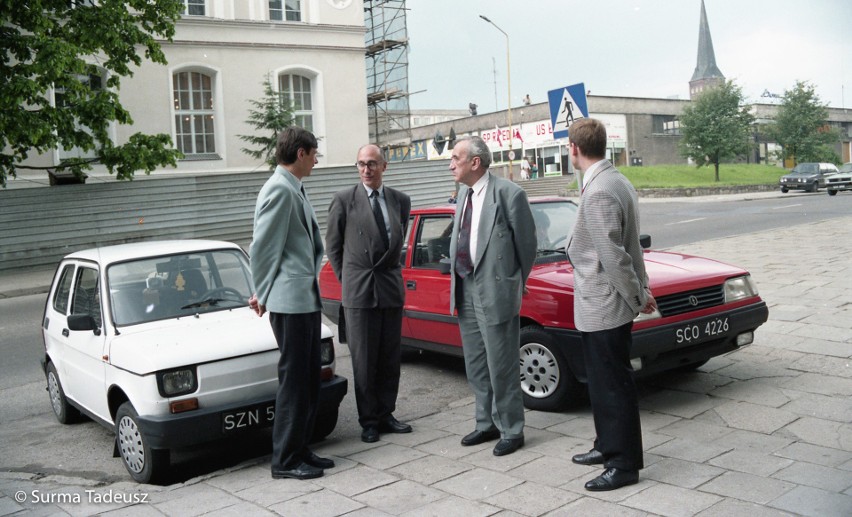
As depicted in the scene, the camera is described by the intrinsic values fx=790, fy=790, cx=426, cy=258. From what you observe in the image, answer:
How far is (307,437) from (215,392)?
2.09 ft

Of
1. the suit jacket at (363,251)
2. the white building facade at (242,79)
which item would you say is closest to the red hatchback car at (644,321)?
the suit jacket at (363,251)

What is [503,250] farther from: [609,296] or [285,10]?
[285,10]

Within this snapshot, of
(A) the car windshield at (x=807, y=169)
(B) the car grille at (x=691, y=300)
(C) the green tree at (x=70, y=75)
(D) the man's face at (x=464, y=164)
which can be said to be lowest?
(B) the car grille at (x=691, y=300)

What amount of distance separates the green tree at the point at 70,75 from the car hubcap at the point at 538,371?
13310 millimetres

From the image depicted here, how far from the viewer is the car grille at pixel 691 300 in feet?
18.9

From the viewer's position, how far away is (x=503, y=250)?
510 cm

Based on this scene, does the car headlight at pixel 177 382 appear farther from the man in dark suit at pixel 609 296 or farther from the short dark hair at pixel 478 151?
the man in dark suit at pixel 609 296

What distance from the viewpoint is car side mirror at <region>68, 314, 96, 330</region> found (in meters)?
5.34

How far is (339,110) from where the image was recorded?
1227 inches

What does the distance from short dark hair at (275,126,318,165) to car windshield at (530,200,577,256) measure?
2415 mm

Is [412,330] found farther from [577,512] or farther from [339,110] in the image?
[339,110]

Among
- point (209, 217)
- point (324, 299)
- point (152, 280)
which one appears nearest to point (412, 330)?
point (324, 299)

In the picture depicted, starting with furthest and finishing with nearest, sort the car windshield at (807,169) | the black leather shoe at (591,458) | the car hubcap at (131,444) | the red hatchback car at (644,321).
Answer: the car windshield at (807,169) < the red hatchback car at (644,321) < the car hubcap at (131,444) < the black leather shoe at (591,458)

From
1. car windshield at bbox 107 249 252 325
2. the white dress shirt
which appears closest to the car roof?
car windshield at bbox 107 249 252 325
